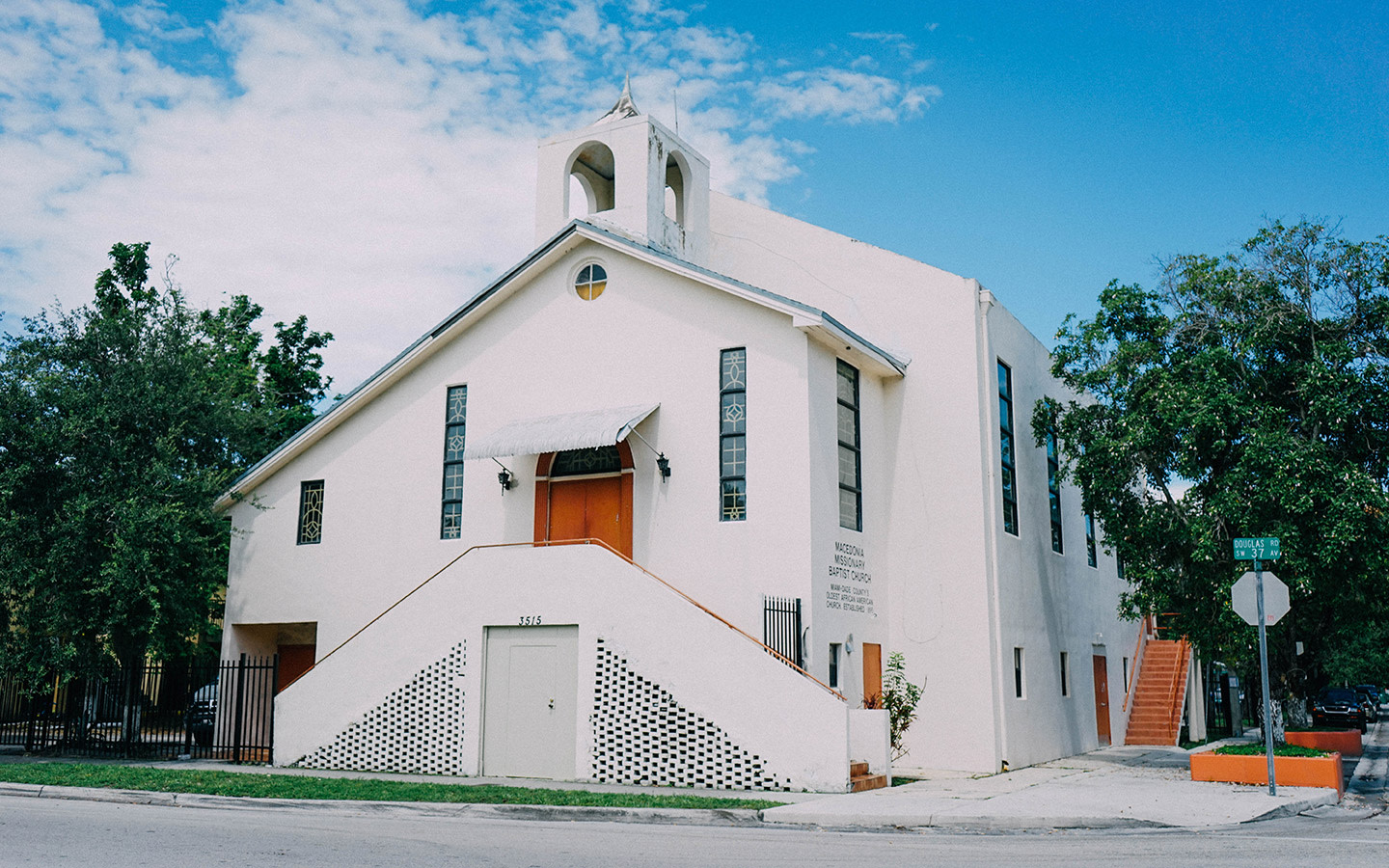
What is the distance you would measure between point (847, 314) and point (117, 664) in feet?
52.4

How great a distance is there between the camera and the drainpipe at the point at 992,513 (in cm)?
2003

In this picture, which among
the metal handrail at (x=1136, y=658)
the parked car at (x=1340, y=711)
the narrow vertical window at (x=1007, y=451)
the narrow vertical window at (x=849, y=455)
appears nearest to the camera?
the narrow vertical window at (x=849, y=455)

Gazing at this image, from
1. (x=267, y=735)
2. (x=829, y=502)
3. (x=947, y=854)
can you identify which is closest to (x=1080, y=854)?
(x=947, y=854)

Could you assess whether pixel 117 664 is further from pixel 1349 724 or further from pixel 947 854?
pixel 1349 724

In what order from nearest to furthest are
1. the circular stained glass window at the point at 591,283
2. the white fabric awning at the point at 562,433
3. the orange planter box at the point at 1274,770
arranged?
1. the orange planter box at the point at 1274,770
2. the white fabric awning at the point at 562,433
3. the circular stained glass window at the point at 591,283

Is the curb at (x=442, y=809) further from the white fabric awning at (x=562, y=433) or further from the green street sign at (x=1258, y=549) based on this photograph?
the green street sign at (x=1258, y=549)

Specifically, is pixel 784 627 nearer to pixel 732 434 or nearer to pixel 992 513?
pixel 732 434

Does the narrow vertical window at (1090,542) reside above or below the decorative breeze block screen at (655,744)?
above

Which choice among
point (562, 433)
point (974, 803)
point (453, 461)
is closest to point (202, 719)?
point (453, 461)

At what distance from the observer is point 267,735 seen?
22.0 meters

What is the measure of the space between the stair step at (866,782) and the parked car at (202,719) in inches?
530

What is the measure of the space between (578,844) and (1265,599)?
9.40 m

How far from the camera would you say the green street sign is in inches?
586

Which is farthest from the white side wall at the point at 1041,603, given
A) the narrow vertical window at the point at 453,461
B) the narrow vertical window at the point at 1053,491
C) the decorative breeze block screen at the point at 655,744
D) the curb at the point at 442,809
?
the narrow vertical window at the point at 453,461
